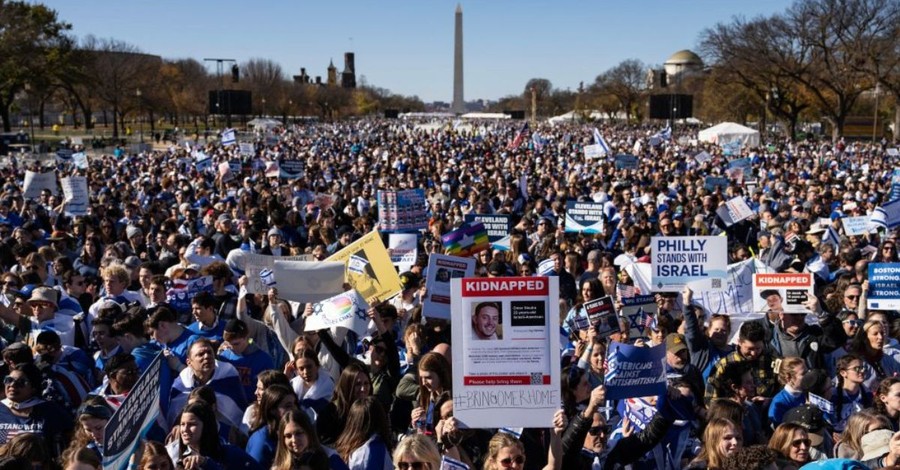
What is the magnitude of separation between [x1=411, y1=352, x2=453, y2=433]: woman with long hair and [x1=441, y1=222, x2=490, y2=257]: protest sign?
5.84 metres

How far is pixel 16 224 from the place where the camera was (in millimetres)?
15375

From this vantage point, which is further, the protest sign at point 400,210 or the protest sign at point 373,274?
the protest sign at point 400,210

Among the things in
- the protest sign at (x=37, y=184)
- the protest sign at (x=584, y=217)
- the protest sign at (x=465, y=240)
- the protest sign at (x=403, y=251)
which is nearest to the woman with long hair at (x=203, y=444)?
the protest sign at (x=403, y=251)

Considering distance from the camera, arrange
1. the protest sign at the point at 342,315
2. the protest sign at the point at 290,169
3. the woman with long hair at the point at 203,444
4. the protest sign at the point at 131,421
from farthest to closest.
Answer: the protest sign at the point at 290,169 < the protest sign at the point at 342,315 < the woman with long hair at the point at 203,444 < the protest sign at the point at 131,421

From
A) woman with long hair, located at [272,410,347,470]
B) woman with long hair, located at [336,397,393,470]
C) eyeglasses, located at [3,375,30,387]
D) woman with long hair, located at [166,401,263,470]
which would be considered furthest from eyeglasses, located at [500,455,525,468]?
eyeglasses, located at [3,375,30,387]

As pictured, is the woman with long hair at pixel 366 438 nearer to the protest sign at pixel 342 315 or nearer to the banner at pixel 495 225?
the protest sign at pixel 342 315

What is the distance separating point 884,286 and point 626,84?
112595 mm

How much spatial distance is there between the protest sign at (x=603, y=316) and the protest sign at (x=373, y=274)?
2.09 metres

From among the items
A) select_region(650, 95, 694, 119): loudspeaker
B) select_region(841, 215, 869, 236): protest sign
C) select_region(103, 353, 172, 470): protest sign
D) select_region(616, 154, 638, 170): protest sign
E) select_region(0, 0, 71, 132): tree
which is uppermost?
select_region(0, 0, 71, 132): tree

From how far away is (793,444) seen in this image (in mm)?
5109

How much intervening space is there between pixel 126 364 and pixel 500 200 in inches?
523

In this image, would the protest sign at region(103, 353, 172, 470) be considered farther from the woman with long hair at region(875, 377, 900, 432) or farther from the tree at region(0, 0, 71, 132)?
the tree at region(0, 0, 71, 132)

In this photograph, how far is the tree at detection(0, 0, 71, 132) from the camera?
56719 mm

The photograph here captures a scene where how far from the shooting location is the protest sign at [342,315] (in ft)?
25.0
